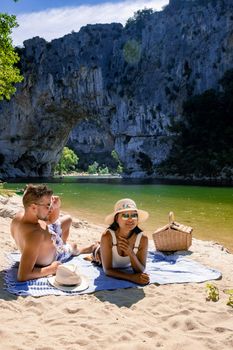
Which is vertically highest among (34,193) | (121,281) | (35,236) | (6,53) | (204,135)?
(6,53)

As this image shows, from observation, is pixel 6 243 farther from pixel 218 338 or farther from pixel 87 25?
pixel 87 25

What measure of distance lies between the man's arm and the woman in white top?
2.62ft

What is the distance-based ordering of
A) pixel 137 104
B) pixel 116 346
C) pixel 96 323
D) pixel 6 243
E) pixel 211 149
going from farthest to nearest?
1. pixel 137 104
2. pixel 211 149
3. pixel 6 243
4. pixel 96 323
5. pixel 116 346

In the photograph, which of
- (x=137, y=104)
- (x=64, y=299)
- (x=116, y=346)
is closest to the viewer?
(x=116, y=346)

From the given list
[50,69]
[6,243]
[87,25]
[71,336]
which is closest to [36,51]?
[50,69]

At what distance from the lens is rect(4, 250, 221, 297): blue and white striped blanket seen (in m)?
4.84

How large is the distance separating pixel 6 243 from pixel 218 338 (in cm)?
523

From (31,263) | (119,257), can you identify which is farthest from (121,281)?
(31,263)

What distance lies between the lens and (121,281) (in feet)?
17.1

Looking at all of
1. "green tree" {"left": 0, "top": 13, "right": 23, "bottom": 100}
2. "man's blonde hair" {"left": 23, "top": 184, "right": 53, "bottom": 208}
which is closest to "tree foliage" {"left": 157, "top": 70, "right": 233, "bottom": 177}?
"green tree" {"left": 0, "top": 13, "right": 23, "bottom": 100}

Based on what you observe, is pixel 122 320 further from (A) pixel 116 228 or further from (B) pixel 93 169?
(B) pixel 93 169

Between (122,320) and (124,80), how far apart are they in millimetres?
68585

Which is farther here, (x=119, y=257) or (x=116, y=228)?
(x=119, y=257)

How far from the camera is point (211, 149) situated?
2263 inches
